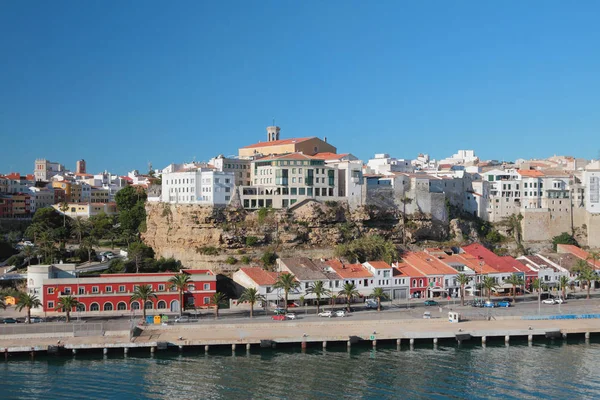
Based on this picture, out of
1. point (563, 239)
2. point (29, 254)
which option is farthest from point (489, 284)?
point (29, 254)

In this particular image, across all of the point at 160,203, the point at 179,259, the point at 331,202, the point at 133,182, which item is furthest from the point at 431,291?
the point at 133,182

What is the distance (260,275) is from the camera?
7212 centimetres

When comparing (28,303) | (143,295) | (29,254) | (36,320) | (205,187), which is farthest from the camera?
(29,254)

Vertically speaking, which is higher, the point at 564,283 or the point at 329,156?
the point at 329,156

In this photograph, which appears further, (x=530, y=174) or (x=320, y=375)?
(x=530, y=174)

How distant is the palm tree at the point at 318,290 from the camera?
67.1 m

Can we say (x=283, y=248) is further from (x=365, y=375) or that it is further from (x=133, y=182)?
(x=133, y=182)

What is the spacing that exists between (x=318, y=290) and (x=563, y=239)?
42042mm

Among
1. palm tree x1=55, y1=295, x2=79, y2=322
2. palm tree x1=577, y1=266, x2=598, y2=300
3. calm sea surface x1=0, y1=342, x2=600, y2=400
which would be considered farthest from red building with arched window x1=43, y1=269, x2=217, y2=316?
palm tree x1=577, y1=266, x2=598, y2=300

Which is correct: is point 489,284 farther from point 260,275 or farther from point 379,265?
point 260,275

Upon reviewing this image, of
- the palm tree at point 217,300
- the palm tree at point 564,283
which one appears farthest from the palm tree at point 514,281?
the palm tree at point 217,300

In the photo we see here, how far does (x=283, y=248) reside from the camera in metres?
80.4

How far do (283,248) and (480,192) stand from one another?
33.4 m

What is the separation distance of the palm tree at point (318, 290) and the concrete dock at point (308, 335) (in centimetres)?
479
